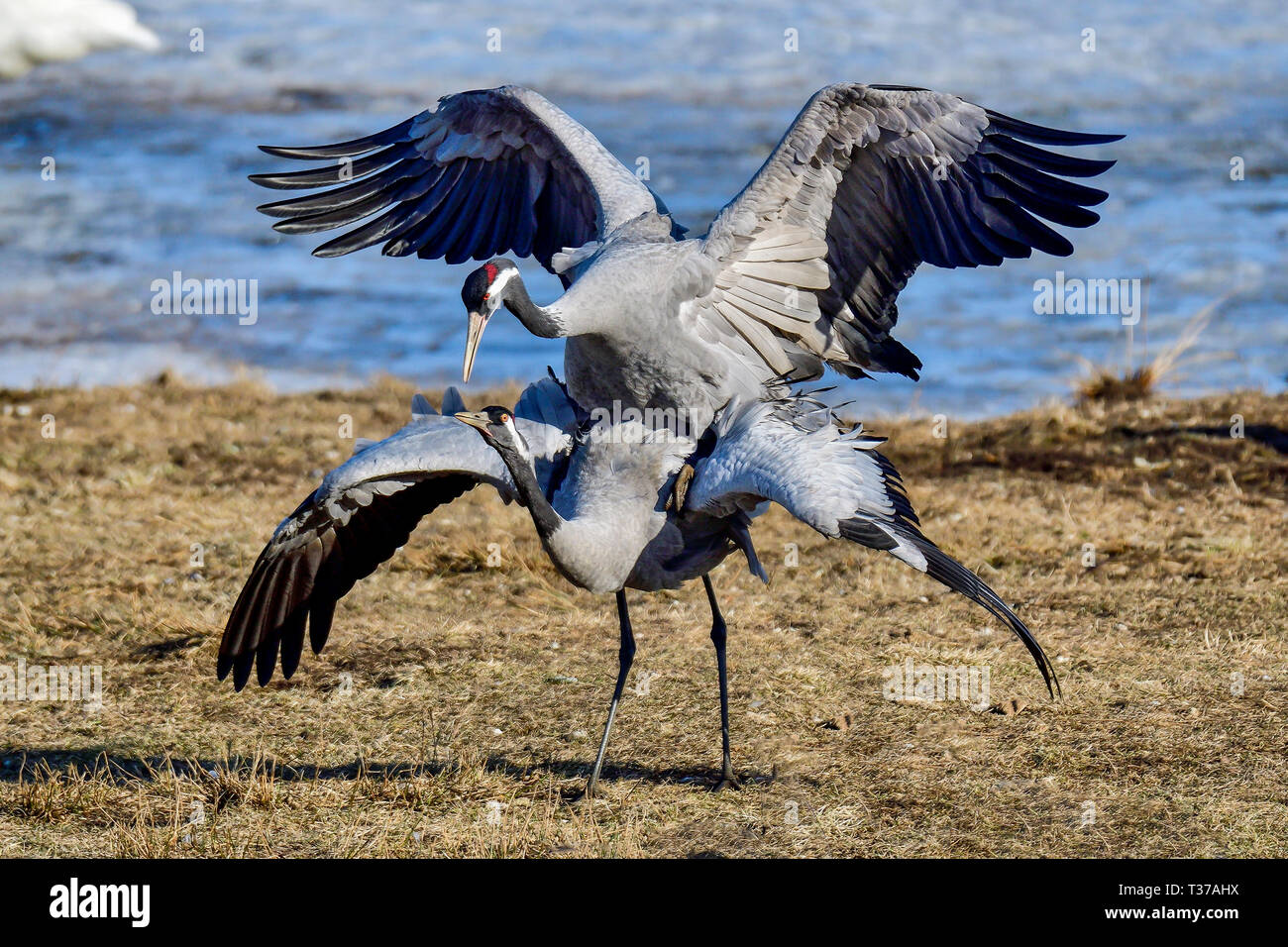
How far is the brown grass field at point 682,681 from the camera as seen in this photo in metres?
4.84

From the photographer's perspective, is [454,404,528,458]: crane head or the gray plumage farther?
the gray plumage

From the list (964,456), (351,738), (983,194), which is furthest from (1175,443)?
(351,738)

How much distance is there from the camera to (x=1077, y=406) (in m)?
10.0

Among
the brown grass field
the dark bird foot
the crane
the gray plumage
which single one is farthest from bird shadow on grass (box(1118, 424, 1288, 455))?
the dark bird foot

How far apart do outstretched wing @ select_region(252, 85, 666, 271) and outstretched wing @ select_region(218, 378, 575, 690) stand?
3.13ft

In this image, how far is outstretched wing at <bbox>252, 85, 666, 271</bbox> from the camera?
5824mm

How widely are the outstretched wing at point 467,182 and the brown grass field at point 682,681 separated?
176 cm

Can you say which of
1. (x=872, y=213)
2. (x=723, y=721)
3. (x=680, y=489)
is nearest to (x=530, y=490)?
(x=680, y=489)

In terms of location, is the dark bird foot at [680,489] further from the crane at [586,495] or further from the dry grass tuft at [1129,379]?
the dry grass tuft at [1129,379]

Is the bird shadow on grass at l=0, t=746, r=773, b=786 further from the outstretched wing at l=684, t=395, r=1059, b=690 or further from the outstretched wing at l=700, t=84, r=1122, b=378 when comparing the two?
the outstretched wing at l=700, t=84, r=1122, b=378

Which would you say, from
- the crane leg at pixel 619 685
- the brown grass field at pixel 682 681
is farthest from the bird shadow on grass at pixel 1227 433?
the crane leg at pixel 619 685

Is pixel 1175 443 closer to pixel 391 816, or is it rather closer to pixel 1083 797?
pixel 1083 797

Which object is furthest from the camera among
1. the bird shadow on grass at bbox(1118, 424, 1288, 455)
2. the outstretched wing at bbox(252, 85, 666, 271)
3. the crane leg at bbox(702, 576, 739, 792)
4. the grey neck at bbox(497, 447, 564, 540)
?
the bird shadow on grass at bbox(1118, 424, 1288, 455)

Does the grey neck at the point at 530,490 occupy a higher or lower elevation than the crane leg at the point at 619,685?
higher
